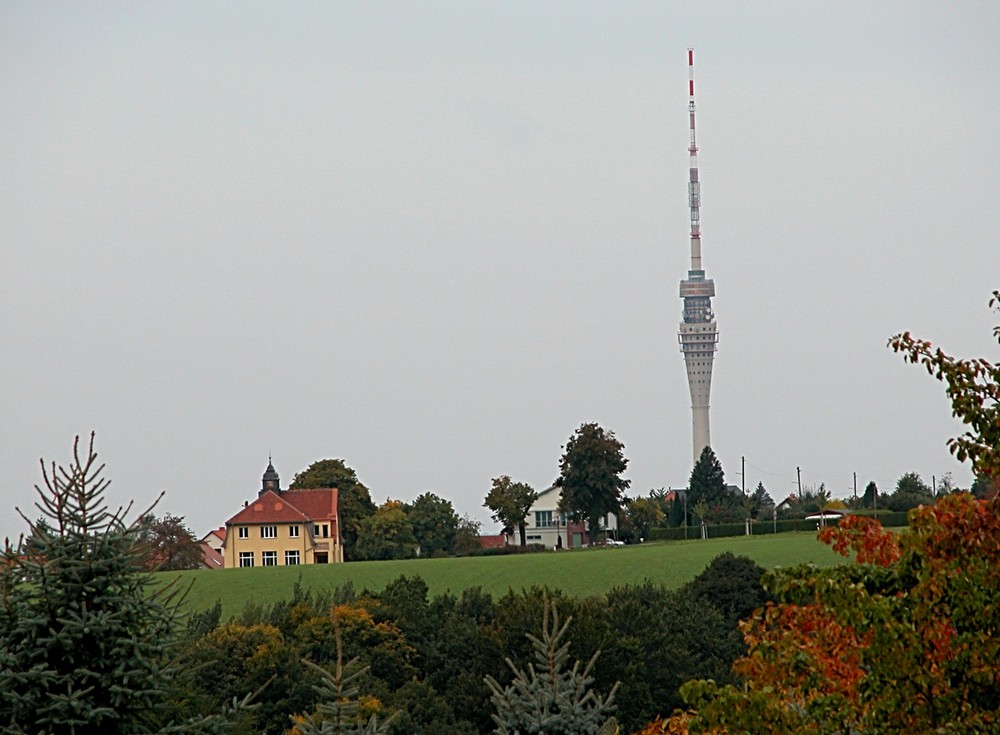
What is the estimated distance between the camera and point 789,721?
50.4 ft

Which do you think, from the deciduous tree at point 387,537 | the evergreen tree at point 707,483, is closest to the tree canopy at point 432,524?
the deciduous tree at point 387,537

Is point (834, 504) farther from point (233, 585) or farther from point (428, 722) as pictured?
point (428, 722)

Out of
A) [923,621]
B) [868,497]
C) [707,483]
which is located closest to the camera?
[923,621]

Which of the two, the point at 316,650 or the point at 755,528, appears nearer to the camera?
the point at 316,650

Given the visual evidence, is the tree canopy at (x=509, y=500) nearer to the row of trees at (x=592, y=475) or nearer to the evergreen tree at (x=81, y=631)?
the row of trees at (x=592, y=475)

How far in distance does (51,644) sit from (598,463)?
94700 mm

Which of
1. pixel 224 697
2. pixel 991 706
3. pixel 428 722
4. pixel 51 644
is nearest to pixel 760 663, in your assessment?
pixel 991 706

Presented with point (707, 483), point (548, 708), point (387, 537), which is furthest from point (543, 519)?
point (548, 708)

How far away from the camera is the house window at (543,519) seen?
157 meters

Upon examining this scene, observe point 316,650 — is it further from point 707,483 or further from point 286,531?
point 707,483

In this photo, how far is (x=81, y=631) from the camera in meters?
14.4

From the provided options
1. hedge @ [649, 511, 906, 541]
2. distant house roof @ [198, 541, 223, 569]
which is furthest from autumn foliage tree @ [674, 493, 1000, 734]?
distant house roof @ [198, 541, 223, 569]

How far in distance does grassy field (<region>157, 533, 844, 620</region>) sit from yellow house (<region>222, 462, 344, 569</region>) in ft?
65.1

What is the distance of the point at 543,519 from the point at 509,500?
129 ft
